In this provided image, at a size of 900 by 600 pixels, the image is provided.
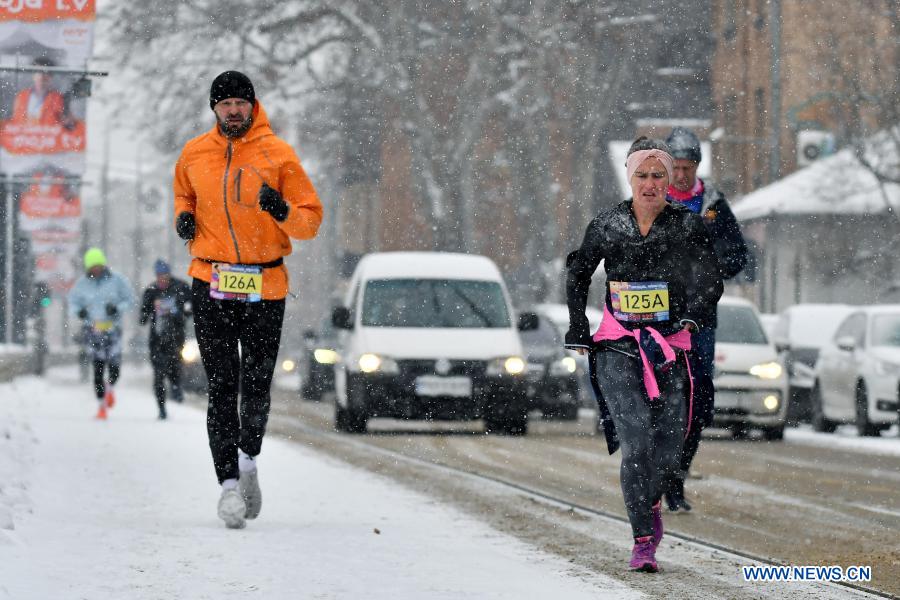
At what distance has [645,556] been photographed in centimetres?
745

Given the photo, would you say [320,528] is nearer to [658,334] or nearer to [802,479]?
[658,334]

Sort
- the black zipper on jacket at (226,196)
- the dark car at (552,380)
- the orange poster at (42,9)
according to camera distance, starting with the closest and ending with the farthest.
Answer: the black zipper on jacket at (226,196), the orange poster at (42,9), the dark car at (552,380)

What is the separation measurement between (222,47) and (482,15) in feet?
17.4

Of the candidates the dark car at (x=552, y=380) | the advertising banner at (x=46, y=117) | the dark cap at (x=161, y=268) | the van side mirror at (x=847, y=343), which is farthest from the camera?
the dark car at (x=552, y=380)

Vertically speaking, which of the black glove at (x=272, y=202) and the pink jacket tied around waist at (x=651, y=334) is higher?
the black glove at (x=272, y=202)

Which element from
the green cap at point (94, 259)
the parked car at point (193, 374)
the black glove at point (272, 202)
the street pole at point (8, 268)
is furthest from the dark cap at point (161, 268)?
the black glove at point (272, 202)

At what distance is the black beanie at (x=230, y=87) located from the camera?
8445 millimetres

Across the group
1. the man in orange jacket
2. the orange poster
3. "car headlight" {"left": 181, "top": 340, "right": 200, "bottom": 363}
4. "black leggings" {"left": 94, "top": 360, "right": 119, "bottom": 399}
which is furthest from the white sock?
"car headlight" {"left": 181, "top": 340, "right": 200, "bottom": 363}

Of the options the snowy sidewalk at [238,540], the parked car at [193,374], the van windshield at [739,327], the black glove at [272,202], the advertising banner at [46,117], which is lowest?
the parked car at [193,374]

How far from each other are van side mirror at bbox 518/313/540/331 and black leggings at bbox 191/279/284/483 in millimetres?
10423

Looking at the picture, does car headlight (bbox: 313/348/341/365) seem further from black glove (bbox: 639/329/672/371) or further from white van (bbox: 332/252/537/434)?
black glove (bbox: 639/329/672/371)

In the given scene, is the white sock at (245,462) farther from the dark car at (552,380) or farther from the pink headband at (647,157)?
the dark car at (552,380)

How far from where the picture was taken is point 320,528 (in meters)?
8.69

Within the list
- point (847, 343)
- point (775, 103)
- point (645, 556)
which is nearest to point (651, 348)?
point (645, 556)
